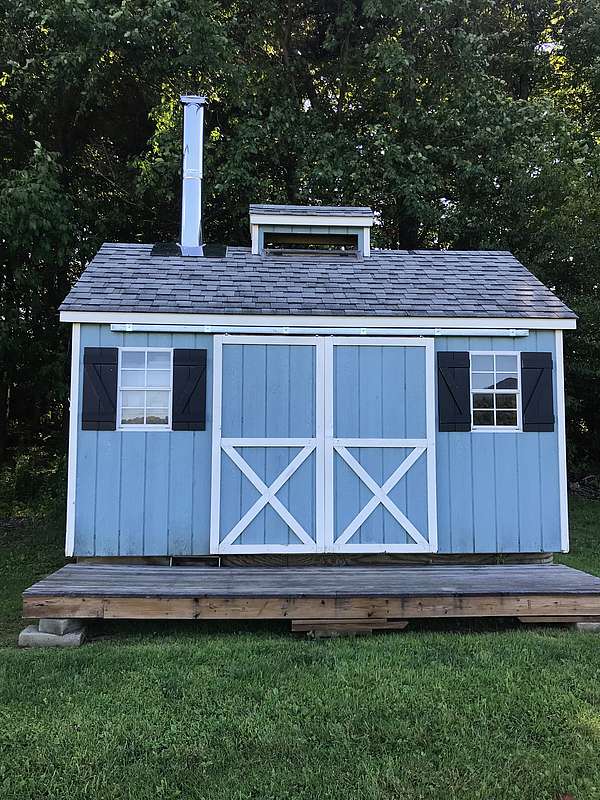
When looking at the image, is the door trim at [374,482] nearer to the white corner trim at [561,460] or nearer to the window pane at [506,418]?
the window pane at [506,418]

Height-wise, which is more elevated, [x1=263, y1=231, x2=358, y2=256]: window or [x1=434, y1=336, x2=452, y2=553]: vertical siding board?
[x1=263, y1=231, x2=358, y2=256]: window

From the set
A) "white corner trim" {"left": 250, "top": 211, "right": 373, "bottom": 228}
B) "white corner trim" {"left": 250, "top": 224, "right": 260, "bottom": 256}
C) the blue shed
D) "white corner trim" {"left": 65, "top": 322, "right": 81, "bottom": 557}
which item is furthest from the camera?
"white corner trim" {"left": 250, "top": 211, "right": 373, "bottom": 228}

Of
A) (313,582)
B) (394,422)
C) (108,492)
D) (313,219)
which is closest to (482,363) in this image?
(394,422)

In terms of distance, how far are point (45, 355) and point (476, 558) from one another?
9003mm

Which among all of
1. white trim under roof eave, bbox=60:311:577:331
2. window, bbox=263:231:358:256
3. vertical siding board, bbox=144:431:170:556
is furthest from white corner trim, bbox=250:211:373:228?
vertical siding board, bbox=144:431:170:556

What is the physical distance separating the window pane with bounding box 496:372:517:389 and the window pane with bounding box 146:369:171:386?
343 cm

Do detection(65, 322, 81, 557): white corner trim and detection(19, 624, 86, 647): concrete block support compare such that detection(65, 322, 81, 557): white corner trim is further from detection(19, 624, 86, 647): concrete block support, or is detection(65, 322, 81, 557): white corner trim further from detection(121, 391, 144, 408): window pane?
detection(19, 624, 86, 647): concrete block support

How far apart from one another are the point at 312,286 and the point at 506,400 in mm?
2462

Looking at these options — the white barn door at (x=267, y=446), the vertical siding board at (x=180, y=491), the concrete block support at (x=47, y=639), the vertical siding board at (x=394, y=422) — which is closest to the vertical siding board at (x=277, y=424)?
the white barn door at (x=267, y=446)

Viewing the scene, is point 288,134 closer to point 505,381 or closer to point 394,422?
point 505,381

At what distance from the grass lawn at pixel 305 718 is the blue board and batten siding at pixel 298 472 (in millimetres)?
1368

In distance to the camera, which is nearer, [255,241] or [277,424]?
[277,424]

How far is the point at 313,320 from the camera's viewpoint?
6371mm

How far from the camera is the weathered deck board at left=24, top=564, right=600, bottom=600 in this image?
16.5 ft
